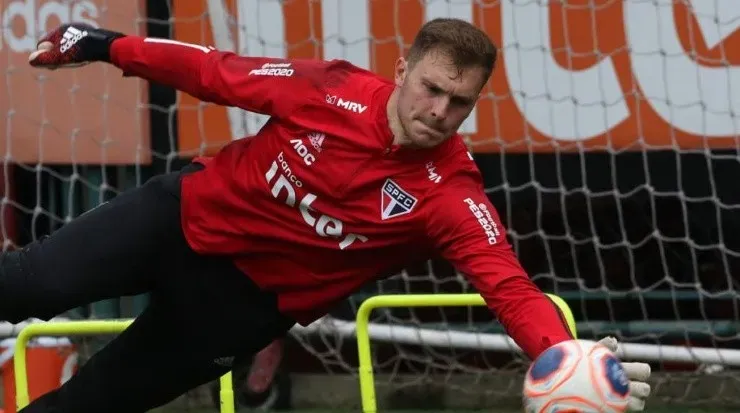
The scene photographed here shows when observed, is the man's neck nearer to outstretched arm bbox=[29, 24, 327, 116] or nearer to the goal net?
outstretched arm bbox=[29, 24, 327, 116]

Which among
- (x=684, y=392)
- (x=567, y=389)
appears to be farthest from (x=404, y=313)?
(x=567, y=389)

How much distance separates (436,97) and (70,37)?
103 centimetres

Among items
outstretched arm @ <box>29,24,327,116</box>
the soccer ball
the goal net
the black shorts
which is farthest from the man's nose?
the goal net

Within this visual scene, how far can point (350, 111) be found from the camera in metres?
3.71

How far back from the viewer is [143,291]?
12.9 ft

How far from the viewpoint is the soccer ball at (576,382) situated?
10.2 feet

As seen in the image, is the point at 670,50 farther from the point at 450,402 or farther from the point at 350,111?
the point at 350,111

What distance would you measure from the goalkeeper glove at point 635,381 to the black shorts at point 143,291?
3.49 ft

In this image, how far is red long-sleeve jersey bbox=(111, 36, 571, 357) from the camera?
11.9 ft

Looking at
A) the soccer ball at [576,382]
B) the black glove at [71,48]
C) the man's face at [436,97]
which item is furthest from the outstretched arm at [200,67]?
the soccer ball at [576,382]

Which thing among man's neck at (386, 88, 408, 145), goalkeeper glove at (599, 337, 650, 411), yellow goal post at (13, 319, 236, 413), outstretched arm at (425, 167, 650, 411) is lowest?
yellow goal post at (13, 319, 236, 413)

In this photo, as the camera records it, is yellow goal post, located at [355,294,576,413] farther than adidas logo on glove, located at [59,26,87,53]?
Yes

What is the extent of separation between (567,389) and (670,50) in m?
2.98

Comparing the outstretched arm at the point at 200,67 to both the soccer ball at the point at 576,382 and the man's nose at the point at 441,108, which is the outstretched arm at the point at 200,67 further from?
the soccer ball at the point at 576,382
